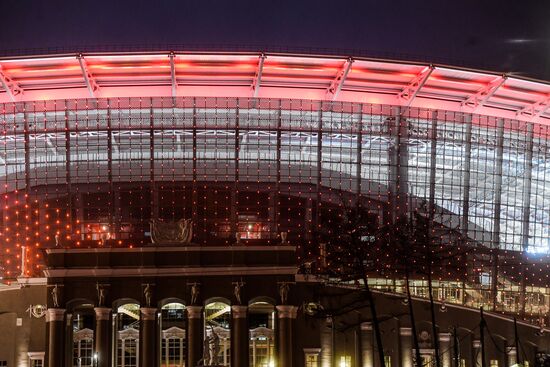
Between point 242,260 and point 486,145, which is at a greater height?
point 486,145

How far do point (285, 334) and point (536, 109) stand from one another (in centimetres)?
4195

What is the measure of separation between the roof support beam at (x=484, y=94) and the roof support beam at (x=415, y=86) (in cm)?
612

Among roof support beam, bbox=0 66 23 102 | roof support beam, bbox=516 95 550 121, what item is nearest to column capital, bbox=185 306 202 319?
roof support beam, bbox=0 66 23 102

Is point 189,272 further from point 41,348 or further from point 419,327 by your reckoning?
point 419,327

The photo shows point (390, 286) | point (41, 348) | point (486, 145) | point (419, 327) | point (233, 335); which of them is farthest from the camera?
point (486, 145)

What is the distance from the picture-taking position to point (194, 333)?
2601 inches

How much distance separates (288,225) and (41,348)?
1051 inches

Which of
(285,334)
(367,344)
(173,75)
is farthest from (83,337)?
(173,75)

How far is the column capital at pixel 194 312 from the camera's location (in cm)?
6625

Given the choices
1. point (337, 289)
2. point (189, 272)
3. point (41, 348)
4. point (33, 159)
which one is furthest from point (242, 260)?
point (33, 159)

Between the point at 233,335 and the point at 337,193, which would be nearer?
the point at 233,335

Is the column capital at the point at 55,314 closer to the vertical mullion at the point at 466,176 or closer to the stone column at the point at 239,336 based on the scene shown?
the stone column at the point at 239,336

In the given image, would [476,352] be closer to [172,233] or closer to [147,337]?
[172,233]

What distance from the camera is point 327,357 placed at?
72188 millimetres
